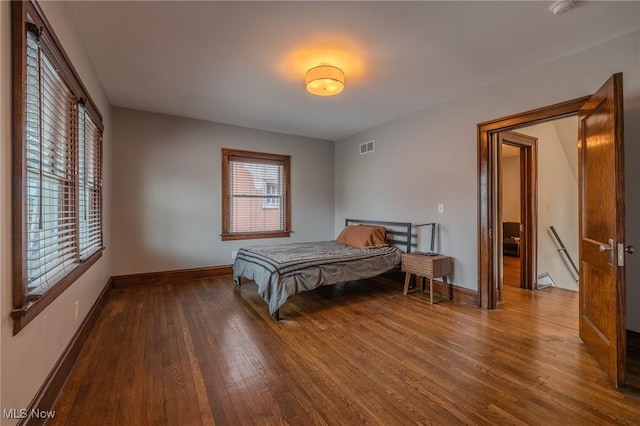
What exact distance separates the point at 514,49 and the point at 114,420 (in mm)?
3989

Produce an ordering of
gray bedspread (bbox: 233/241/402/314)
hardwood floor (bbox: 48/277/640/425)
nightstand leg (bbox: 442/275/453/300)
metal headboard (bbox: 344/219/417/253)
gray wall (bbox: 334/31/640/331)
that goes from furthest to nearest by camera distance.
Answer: metal headboard (bbox: 344/219/417/253) → nightstand leg (bbox: 442/275/453/300) → gray bedspread (bbox: 233/241/402/314) → gray wall (bbox: 334/31/640/331) → hardwood floor (bbox: 48/277/640/425)

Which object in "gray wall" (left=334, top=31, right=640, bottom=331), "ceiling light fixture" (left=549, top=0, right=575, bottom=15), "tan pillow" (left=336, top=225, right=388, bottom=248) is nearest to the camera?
"ceiling light fixture" (left=549, top=0, right=575, bottom=15)

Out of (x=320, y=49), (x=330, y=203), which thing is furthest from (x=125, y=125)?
(x=330, y=203)

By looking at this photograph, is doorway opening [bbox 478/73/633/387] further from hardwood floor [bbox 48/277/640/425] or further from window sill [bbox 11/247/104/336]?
window sill [bbox 11/247/104/336]

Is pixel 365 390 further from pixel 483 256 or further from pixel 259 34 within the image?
pixel 259 34

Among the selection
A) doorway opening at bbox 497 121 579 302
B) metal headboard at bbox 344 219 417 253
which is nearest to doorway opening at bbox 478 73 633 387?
doorway opening at bbox 497 121 579 302

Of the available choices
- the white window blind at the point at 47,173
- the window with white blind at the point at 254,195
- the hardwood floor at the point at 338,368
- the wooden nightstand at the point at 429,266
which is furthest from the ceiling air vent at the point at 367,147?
the white window blind at the point at 47,173

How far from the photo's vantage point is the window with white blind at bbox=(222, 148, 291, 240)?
4968mm

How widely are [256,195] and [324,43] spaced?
3.24m

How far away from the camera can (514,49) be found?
259cm

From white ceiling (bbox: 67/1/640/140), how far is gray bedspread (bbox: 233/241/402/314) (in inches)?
79.1

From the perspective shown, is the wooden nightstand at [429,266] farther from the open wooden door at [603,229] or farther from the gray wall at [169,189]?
the gray wall at [169,189]

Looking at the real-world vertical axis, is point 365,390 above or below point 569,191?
below

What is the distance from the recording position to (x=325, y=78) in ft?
8.86
